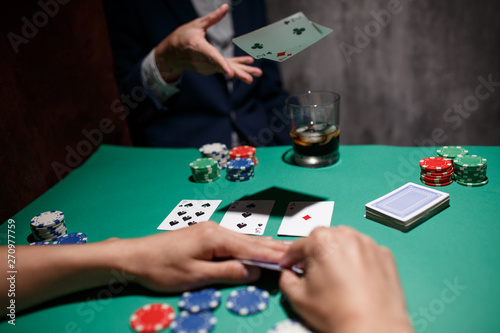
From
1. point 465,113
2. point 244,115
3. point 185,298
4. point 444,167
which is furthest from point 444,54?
point 185,298

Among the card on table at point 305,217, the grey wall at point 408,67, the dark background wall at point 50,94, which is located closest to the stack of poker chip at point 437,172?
the card on table at point 305,217

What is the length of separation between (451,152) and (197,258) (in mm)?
1066

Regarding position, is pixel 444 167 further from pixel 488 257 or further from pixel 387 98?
pixel 387 98

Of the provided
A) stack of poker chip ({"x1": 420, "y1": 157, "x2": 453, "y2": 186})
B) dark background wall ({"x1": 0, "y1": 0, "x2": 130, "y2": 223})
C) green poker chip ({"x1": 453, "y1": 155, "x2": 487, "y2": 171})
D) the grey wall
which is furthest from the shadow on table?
the grey wall

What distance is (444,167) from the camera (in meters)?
1.28

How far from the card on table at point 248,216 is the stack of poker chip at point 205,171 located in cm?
23

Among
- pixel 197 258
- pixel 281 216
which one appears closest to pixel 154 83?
pixel 281 216

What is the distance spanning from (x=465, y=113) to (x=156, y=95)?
2.41 metres

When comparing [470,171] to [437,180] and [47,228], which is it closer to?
[437,180]

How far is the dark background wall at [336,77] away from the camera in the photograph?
1783mm

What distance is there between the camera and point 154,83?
198 cm

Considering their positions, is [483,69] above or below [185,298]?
below

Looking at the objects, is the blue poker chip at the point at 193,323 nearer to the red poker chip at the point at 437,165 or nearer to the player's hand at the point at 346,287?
the player's hand at the point at 346,287

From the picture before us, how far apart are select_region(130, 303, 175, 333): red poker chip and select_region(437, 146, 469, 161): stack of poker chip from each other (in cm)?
113
